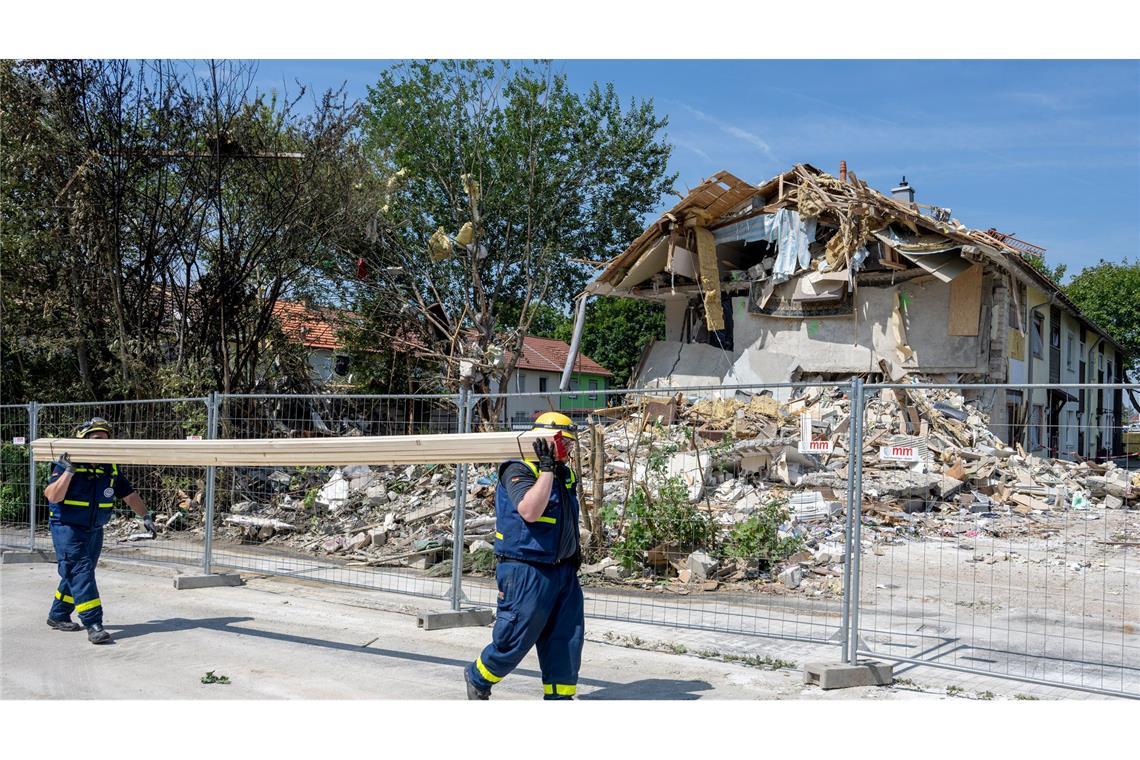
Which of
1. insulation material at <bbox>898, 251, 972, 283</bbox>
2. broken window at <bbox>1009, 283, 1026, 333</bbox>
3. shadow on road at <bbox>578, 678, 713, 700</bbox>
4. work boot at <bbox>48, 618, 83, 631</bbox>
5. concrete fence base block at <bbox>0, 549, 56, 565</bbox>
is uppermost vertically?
insulation material at <bbox>898, 251, 972, 283</bbox>

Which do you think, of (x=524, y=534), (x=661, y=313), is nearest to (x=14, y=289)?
(x=524, y=534)

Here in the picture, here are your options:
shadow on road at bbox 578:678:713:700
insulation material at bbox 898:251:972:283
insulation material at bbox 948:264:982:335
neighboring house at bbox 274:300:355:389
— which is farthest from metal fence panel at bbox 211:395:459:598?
insulation material at bbox 948:264:982:335

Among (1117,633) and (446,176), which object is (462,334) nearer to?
(446,176)

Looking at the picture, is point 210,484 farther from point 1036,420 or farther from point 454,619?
point 1036,420

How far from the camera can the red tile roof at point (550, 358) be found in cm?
4159

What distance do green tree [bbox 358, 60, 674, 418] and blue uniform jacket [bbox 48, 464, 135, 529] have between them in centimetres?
1461

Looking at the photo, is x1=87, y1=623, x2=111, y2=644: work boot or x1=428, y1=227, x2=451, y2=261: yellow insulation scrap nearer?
x1=87, y1=623, x2=111, y2=644: work boot

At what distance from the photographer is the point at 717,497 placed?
10.4 metres

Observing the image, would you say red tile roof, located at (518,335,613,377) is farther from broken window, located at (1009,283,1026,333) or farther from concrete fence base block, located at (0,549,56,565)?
concrete fence base block, located at (0,549,56,565)

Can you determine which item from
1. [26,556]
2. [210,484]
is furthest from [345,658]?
[26,556]

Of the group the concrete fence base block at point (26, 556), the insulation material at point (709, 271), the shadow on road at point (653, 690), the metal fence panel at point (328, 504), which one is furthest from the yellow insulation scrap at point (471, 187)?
the shadow on road at point (653, 690)

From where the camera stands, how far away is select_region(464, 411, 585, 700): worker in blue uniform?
467 centimetres

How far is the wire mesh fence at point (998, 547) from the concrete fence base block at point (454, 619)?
3.24m

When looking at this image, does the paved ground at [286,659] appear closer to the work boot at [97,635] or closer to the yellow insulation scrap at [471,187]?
the work boot at [97,635]
